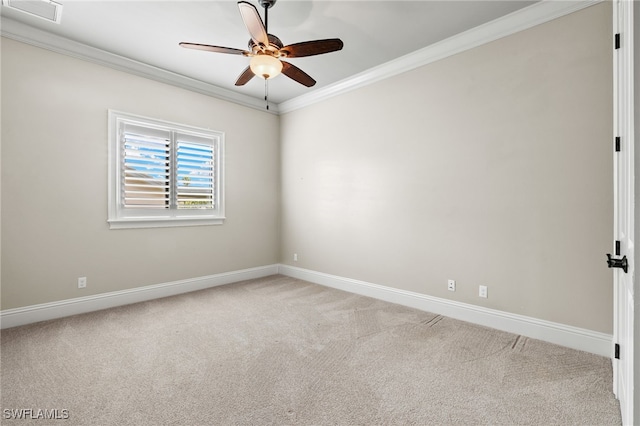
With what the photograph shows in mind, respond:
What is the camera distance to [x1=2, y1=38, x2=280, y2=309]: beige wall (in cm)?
291

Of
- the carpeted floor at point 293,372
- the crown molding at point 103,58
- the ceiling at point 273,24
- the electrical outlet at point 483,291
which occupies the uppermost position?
the ceiling at point 273,24

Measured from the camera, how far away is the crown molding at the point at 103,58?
2.88m

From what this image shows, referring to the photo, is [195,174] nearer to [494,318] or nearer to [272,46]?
[272,46]

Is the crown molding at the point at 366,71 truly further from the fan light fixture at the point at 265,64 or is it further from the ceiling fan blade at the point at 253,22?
the ceiling fan blade at the point at 253,22

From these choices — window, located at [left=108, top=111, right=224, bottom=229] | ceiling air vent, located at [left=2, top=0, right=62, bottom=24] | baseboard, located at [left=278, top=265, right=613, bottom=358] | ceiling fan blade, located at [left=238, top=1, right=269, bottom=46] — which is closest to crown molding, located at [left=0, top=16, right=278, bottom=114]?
ceiling air vent, located at [left=2, top=0, right=62, bottom=24]

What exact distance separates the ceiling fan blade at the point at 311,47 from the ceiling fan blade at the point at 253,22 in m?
0.19

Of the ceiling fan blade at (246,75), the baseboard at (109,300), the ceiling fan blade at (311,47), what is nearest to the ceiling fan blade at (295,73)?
the ceiling fan blade at (311,47)

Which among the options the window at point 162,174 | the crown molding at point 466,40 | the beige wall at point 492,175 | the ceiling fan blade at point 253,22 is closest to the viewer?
the ceiling fan blade at point 253,22

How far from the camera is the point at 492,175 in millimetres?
2920

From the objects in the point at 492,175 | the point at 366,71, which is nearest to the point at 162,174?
the point at 366,71

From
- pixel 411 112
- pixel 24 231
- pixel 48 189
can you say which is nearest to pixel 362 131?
pixel 411 112

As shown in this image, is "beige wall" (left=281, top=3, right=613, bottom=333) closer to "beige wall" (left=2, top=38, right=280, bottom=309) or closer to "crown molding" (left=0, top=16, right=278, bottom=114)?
"crown molding" (left=0, top=16, right=278, bottom=114)

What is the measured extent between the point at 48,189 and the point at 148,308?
5.28 feet

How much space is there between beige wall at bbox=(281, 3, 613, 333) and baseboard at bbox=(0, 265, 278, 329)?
172 cm
